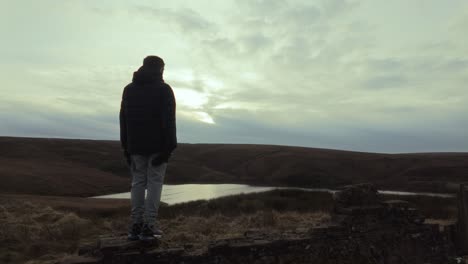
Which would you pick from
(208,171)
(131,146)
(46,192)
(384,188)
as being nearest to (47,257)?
(131,146)

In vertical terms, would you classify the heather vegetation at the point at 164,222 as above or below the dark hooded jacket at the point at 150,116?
below

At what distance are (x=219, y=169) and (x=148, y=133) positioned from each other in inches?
1947

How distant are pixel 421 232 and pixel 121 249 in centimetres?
759

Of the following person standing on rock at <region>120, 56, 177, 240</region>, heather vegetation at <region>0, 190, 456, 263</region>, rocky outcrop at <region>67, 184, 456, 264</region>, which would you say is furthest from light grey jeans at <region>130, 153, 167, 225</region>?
heather vegetation at <region>0, 190, 456, 263</region>

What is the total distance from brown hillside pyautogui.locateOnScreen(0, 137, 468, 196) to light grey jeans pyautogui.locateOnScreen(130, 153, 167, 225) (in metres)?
23.5

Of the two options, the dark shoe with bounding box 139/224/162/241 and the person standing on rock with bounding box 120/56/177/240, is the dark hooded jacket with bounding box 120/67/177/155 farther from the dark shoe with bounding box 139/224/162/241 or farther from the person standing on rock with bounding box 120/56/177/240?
the dark shoe with bounding box 139/224/162/241

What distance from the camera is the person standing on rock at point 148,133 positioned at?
21.0 feet

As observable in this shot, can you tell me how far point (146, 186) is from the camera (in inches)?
267

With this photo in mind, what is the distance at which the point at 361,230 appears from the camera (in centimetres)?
928

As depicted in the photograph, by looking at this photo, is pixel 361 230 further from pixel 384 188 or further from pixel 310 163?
pixel 310 163

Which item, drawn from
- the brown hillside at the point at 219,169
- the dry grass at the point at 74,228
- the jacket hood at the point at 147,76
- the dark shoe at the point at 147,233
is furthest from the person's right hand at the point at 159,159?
the brown hillside at the point at 219,169

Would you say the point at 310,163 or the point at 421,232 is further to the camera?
the point at 310,163

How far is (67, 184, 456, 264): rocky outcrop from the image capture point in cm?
673

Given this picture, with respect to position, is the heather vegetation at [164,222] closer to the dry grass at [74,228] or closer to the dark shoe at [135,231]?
the dry grass at [74,228]
